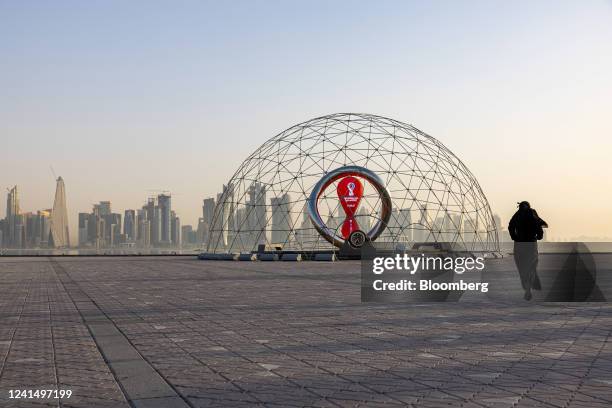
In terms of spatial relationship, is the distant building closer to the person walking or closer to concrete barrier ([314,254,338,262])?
concrete barrier ([314,254,338,262])

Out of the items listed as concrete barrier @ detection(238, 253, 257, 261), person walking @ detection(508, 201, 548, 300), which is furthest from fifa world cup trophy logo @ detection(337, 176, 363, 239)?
person walking @ detection(508, 201, 548, 300)

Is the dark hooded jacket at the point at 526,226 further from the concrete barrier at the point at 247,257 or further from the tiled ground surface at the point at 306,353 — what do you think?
the concrete barrier at the point at 247,257

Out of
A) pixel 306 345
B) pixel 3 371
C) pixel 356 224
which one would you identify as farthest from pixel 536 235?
pixel 356 224

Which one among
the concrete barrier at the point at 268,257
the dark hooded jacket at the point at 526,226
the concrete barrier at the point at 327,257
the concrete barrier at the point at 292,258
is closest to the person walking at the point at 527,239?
the dark hooded jacket at the point at 526,226

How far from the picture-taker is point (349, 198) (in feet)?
140

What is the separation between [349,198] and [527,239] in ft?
90.7

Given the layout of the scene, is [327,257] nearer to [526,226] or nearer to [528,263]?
[526,226]

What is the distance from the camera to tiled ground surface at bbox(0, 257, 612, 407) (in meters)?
5.59

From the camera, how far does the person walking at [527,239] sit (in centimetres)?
1485

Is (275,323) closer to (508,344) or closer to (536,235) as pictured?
(508,344)

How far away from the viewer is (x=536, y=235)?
49.7ft

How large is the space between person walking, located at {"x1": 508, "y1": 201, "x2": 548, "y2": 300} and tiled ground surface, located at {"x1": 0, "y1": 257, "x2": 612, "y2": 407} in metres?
1.68

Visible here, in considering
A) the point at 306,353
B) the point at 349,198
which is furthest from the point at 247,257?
the point at 306,353

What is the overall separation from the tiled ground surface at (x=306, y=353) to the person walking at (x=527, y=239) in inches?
66.1
